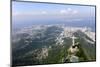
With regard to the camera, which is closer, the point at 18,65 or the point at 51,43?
the point at 18,65

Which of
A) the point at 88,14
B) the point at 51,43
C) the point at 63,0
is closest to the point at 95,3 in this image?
the point at 88,14

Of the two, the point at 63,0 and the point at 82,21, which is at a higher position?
the point at 63,0

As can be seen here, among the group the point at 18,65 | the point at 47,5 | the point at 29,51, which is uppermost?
the point at 47,5

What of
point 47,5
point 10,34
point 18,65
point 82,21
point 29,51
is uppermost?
point 47,5

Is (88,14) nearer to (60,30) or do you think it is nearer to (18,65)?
(60,30)

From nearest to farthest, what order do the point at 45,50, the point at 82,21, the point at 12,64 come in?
the point at 12,64 < the point at 45,50 < the point at 82,21

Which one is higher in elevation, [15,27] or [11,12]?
[11,12]

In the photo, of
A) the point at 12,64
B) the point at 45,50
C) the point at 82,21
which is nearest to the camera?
the point at 12,64

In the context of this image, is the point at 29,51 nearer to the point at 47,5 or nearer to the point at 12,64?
the point at 12,64

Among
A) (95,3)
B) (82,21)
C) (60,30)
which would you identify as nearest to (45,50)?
(60,30)
